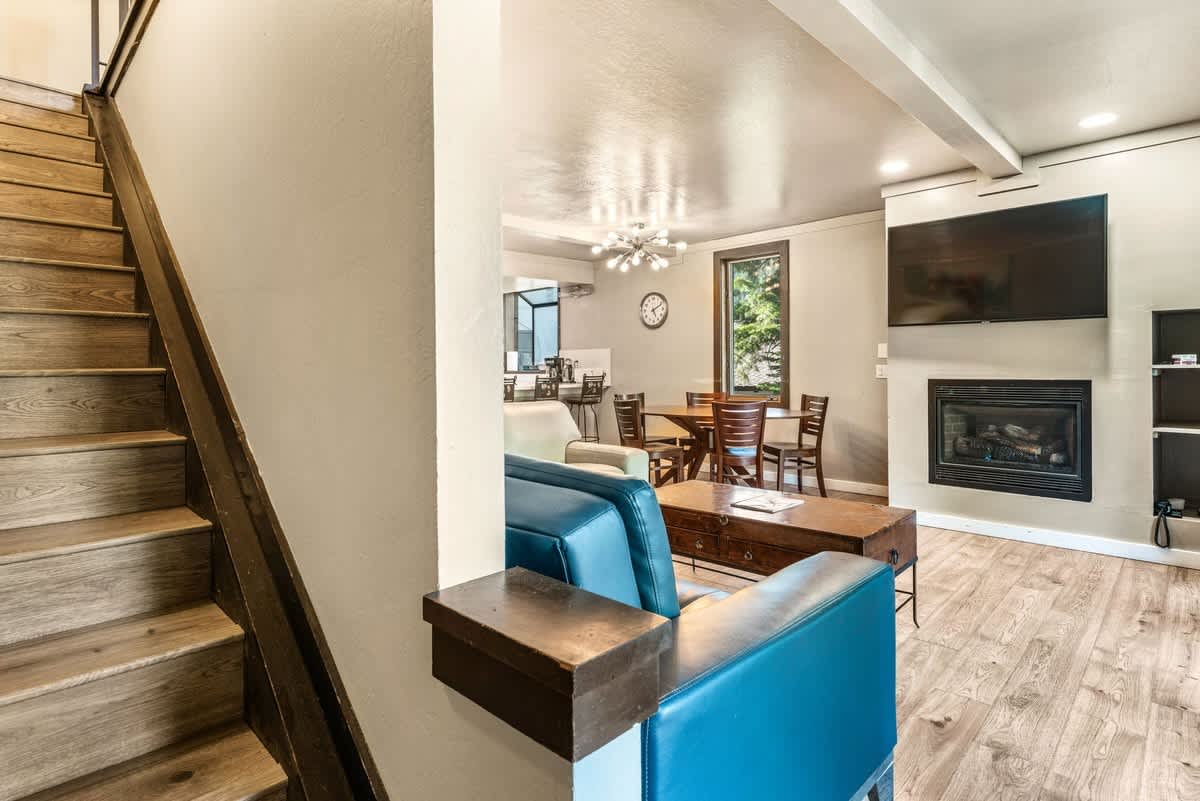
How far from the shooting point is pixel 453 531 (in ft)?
2.84

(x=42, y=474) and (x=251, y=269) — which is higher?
(x=251, y=269)

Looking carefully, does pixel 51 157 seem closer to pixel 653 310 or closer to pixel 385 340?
pixel 385 340

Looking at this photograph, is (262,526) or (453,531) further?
(262,526)

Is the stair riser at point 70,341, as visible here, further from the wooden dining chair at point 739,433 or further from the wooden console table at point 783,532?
the wooden dining chair at point 739,433

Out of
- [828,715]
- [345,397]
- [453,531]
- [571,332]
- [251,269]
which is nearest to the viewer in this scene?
[453,531]

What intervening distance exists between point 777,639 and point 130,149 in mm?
2772

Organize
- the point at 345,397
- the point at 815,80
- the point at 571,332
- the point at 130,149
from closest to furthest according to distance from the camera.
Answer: the point at 345,397 < the point at 130,149 < the point at 815,80 < the point at 571,332

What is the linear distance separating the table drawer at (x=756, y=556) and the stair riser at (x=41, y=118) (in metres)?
3.26

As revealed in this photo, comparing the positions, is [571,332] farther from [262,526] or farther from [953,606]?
[262,526]

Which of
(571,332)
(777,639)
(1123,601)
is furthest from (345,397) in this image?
(571,332)

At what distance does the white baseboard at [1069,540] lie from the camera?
3.68m

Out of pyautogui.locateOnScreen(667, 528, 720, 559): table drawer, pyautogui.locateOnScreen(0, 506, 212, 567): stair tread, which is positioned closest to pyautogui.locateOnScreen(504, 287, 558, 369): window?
pyautogui.locateOnScreen(667, 528, 720, 559): table drawer

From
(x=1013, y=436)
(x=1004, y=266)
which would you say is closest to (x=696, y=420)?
(x=1013, y=436)

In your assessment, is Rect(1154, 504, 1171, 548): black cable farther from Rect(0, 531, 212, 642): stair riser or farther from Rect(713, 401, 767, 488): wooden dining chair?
Rect(0, 531, 212, 642): stair riser
